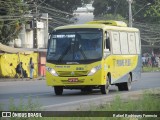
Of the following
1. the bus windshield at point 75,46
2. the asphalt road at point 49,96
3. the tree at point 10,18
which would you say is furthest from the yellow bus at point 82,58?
the tree at point 10,18

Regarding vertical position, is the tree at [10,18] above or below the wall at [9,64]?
above

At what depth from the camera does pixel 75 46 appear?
2222 cm

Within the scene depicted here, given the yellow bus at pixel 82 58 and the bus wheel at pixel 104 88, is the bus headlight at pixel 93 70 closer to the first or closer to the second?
the yellow bus at pixel 82 58

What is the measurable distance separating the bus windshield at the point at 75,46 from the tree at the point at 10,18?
28.9 metres

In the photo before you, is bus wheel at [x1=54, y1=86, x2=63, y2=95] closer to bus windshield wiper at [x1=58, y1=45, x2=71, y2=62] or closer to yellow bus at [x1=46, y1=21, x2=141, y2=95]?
yellow bus at [x1=46, y1=21, x2=141, y2=95]

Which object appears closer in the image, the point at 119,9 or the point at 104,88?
the point at 104,88

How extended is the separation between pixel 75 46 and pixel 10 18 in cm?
3042

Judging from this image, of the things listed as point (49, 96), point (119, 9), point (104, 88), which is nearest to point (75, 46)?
point (104, 88)

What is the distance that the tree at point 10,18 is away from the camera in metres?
51.8

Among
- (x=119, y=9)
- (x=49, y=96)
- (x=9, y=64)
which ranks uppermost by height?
(x=119, y=9)

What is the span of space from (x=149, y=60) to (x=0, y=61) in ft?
108

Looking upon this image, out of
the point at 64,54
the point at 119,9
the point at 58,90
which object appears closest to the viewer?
the point at 64,54

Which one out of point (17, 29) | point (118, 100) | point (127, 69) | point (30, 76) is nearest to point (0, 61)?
point (30, 76)

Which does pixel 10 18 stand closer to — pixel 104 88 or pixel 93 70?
pixel 104 88
